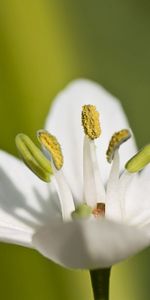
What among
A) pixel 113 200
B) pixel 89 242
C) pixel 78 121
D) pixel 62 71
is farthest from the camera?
pixel 62 71

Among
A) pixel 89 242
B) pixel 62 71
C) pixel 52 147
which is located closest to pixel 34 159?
pixel 52 147

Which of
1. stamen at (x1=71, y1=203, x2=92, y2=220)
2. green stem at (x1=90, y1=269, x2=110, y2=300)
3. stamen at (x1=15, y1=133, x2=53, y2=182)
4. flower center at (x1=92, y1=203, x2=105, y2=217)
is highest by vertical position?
stamen at (x1=15, y1=133, x2=53, y2=182)

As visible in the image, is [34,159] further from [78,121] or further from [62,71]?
[62,71]

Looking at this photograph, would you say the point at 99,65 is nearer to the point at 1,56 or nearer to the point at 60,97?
the point at 1,56

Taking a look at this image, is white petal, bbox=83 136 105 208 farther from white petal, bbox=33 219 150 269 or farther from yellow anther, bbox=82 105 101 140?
white petal, bbox=33 219 150 269

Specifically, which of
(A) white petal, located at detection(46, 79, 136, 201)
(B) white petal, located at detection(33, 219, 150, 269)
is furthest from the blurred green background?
(B) white petal, located at detection(33, 219, 150, 269)

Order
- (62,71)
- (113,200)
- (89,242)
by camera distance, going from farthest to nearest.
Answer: (62,71)
(113,200)
(89,242)

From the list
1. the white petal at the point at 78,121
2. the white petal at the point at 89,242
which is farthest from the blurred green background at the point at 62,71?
the white petal at the point at 89,242
